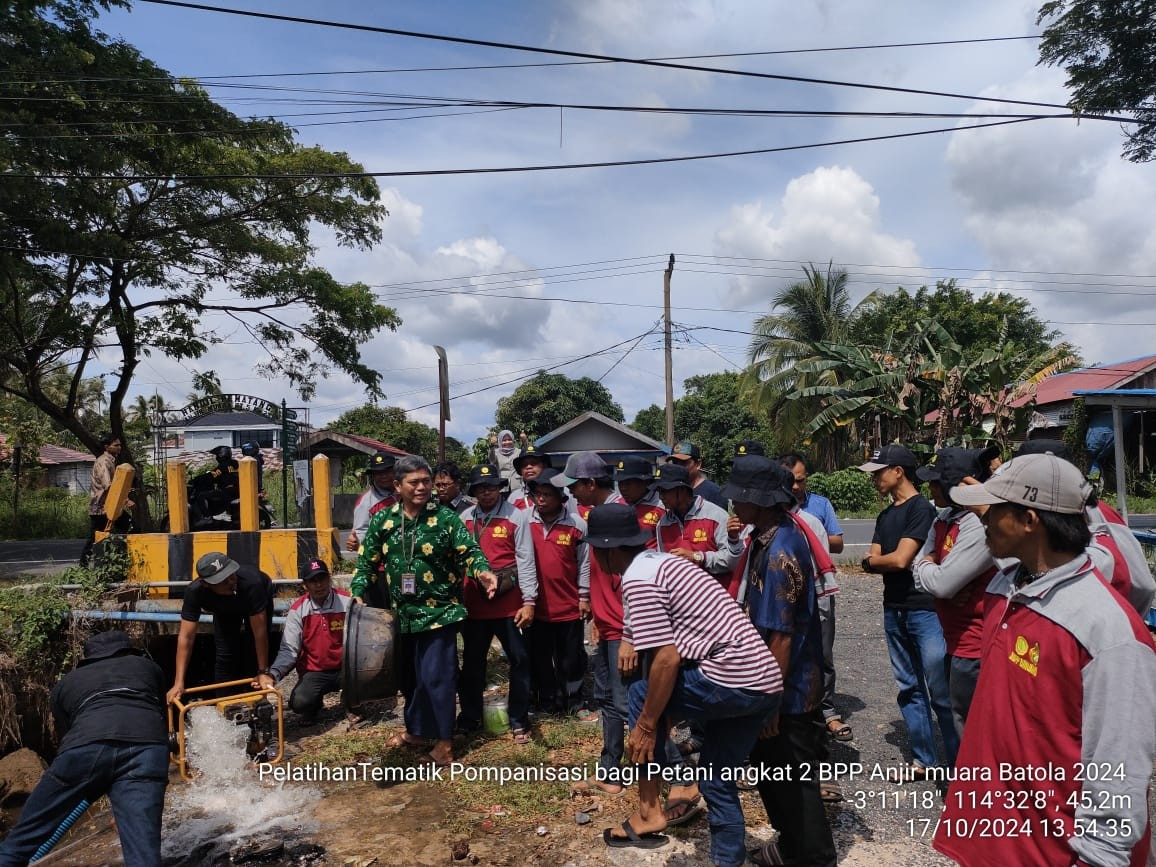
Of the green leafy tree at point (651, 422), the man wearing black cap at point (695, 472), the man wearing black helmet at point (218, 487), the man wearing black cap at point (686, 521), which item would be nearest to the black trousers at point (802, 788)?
the man wearing black cap at point (686, 521)

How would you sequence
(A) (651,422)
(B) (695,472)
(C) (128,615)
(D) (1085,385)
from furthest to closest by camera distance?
(A) (651,422) → (D) (1085,385) → (C) (128,615) → (B) (695,472)

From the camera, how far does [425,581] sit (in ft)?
16.0

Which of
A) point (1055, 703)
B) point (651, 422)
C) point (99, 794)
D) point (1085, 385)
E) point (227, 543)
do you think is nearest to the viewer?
point (1055, 703)

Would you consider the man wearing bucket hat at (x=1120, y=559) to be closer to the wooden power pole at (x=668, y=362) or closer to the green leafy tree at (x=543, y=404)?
the wooden power pole at (x=668, y=362)

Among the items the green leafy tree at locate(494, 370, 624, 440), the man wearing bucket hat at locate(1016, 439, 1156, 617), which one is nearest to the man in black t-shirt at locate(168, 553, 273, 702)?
the man wearing bucket hat at locate(1016, 439, 1156, 617)

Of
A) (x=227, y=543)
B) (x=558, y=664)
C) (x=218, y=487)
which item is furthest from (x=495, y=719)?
(x=218, y=487)

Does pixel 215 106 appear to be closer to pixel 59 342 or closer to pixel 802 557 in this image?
pixel 59 342

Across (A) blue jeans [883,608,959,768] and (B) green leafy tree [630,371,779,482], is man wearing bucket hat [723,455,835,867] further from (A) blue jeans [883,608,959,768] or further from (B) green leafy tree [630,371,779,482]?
(B) green leafy tree [630,371,779,482]

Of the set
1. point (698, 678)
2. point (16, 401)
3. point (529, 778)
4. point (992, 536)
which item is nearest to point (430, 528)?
point (529, 778)

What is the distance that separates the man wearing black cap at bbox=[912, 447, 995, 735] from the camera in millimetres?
3436

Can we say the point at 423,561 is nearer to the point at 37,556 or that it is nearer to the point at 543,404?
the point at 37,556

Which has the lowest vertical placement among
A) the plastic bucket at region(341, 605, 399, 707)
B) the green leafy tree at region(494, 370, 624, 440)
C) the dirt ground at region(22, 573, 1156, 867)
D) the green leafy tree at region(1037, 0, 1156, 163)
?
the dirt ground at region(22, 573, 1156, 867)

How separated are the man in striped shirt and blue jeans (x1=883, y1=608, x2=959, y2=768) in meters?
1.56

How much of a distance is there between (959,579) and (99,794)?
3.92 meters
